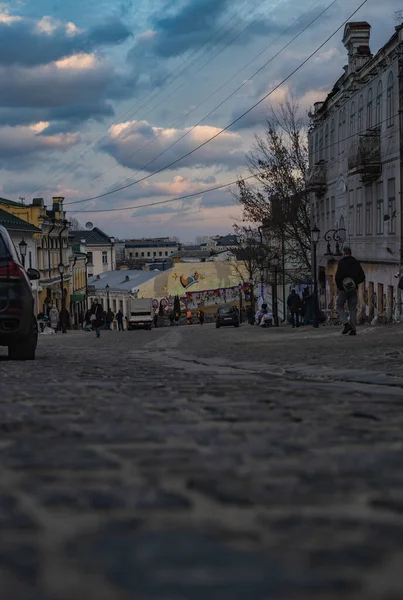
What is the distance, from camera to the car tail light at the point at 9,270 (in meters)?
12.0

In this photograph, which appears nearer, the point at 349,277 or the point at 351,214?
the point at 349,277

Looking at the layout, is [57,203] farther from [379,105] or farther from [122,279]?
[379,105]

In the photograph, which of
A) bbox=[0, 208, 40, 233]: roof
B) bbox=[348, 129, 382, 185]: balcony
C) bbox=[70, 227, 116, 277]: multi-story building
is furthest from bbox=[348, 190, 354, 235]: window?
bbox=[70, 227, 116, 277]: multi-story building

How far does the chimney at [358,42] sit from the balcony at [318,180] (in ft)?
23.5

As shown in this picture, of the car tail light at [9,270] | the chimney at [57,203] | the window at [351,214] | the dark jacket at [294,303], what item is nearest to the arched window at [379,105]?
the window at [351,214]

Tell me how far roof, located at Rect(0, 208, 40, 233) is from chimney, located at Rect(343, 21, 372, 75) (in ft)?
104

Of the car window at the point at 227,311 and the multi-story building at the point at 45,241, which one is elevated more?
the multi-story building at the point at 45,241

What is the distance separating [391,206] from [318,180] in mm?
14161

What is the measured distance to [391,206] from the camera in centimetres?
3312

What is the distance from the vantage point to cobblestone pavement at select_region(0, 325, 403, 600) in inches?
79.5

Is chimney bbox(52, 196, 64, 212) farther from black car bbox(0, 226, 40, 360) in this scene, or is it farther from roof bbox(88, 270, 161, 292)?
black car bbox(0, 226, 40, 360)

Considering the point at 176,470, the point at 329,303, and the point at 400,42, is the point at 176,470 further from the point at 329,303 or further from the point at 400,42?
the point at 329,303

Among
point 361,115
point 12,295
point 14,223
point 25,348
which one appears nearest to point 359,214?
point 361,115

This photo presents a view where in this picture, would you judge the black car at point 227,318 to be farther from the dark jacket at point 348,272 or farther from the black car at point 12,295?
the black car at point 12,295
